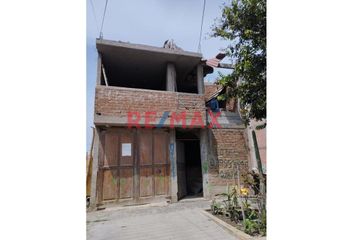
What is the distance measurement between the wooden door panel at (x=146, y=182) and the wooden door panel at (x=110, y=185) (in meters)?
0.79

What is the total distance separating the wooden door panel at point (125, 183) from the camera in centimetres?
652

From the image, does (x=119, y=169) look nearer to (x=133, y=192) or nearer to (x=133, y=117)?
(x=133, y=192)

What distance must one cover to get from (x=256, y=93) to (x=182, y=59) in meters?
4.10

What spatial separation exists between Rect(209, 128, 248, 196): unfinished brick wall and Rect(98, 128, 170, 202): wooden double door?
1.68 meters

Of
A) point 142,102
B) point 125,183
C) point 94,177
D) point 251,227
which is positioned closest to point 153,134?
point 142,102

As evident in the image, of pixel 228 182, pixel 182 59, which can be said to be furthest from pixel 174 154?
pixel 182 59

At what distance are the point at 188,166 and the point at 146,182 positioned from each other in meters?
2.60

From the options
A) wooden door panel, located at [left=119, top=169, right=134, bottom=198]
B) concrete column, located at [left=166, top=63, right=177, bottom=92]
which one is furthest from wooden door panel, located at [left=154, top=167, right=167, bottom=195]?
concrete column, located at [left=166, top=63, right=177, bottom=92]

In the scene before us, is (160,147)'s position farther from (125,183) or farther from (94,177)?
(94,177)

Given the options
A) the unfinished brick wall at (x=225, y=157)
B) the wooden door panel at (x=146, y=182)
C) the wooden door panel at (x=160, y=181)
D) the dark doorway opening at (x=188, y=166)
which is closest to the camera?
the wooden door panel at (x=146, y=182)

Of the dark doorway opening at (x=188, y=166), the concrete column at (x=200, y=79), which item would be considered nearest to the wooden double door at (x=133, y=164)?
the dark doorway opening at (x=188, y=166)

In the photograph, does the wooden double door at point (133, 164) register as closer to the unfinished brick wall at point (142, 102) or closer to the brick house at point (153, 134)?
the brick house at point (153, 134)

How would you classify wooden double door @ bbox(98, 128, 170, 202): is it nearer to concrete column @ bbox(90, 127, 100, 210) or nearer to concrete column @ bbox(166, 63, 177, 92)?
concrete column @ bbox(90, 127, 100, 210)

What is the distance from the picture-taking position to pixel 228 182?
761cm
